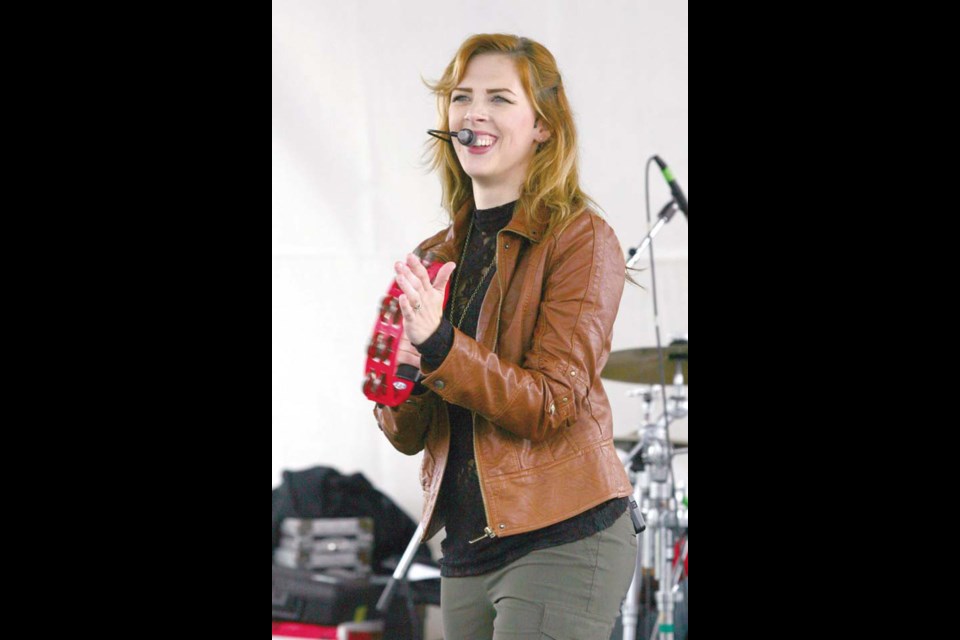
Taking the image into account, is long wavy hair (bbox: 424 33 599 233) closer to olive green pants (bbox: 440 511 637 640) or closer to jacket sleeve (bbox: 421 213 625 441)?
jacket sleeve (bbox: 421 213 625 441)

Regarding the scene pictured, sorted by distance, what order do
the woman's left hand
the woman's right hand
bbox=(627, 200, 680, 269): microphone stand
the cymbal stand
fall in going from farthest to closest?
the cymbal stand, bbox=(627, 200, 680, 269): microphone stand, the woman's right hand, the woman's left hand

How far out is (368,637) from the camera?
2.71m

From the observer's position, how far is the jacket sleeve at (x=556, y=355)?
50.9 inches

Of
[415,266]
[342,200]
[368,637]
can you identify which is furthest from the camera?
[368,637]

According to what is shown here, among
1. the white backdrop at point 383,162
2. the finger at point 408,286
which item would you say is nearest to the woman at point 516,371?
the finger at point 408,286

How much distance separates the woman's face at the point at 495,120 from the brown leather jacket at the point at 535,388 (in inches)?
3.9

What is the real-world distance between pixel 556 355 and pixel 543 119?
1.30 ft

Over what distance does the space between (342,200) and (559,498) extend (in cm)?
139

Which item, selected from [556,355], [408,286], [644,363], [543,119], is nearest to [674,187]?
[644,363]

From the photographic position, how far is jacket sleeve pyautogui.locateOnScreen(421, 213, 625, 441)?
1.29 metres

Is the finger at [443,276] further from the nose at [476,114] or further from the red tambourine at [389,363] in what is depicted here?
the nose at [476,114]

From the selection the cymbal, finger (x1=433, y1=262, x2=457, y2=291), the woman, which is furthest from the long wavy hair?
the cymbal
